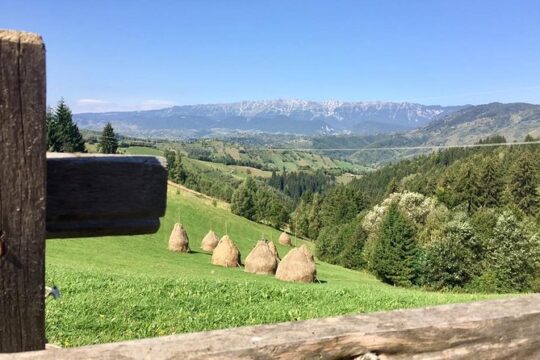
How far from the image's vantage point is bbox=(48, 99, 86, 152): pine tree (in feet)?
180

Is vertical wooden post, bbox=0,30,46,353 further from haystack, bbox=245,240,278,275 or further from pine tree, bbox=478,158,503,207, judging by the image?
pine tree, bbox=478,158,503,207

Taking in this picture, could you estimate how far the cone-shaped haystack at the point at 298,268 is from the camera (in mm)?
26781

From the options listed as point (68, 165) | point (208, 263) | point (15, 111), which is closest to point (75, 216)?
point (68, 165)

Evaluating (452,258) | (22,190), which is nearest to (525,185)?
(452,258)

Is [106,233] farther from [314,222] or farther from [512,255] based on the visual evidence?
[314,222]

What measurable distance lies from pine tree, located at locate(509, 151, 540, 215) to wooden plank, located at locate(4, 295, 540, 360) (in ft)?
233

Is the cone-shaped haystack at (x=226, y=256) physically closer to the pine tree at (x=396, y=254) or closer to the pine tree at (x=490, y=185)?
the pine tree at (x=396, y=254)

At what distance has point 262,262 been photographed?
28.8 meters

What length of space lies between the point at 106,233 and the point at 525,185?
72854 mm

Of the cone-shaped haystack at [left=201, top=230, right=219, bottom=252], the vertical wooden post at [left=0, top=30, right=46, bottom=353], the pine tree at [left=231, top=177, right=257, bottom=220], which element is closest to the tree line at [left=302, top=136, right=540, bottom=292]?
the pine tree at [left=231, top=177, right=257, bottom=220]

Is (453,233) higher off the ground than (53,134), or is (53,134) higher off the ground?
(53,134)

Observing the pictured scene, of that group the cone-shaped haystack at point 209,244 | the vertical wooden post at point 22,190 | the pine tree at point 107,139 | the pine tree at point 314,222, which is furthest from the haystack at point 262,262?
the pine tree at point 314,222

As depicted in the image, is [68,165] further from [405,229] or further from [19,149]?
[405,229]

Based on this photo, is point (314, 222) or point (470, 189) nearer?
point (470, 189)
